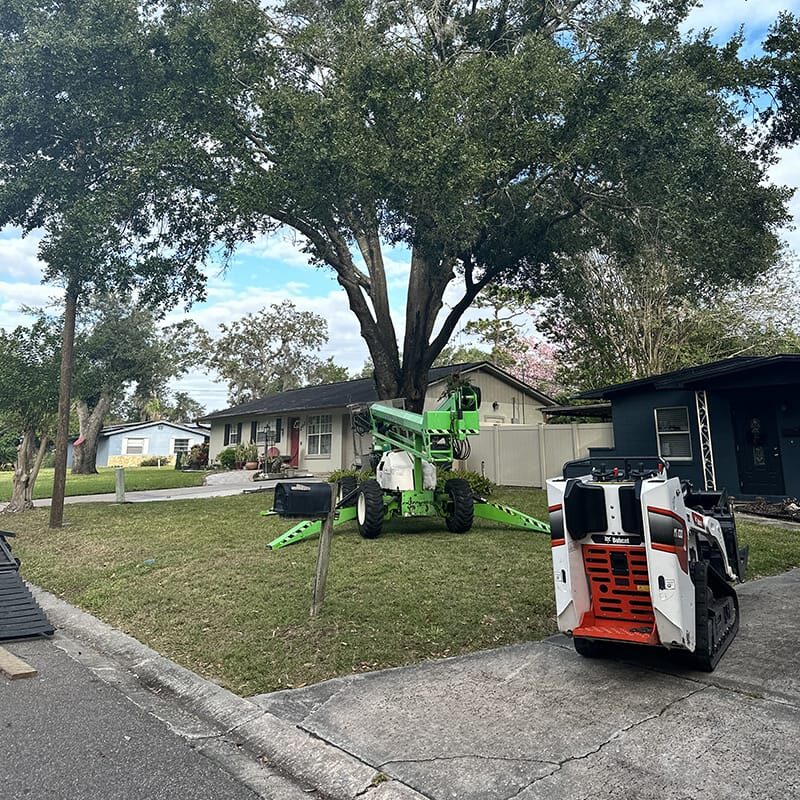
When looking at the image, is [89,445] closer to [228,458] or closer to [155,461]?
[228,458]

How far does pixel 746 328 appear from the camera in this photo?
21.2 metres

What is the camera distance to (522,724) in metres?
3.23

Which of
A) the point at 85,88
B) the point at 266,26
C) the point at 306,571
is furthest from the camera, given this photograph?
the point at 266,26

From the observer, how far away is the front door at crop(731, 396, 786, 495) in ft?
42.0

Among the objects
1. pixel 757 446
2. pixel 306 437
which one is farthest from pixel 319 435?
pixel 757 446

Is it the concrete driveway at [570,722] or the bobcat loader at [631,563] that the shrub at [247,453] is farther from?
the bobcat loader at [631,563]

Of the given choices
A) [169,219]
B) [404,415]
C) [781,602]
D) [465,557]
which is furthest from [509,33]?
[781,602]

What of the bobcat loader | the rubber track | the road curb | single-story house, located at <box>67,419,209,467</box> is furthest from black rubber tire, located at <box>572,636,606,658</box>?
single-story house, located at <box>67,419,209,467</box>

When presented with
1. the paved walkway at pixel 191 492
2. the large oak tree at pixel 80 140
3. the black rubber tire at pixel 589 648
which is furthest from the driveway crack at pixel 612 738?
the paved walkway at pixel 191 492

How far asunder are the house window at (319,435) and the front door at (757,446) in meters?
14.0

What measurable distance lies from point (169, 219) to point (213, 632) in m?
10.4

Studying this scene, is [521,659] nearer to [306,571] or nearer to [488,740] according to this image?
[488,740]

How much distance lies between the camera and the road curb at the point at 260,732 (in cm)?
271

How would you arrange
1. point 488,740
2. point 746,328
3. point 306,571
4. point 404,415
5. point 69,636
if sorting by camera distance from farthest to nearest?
point 746,328 → point 404,415 → point 306,571 → point 69,636 → point 488,740
